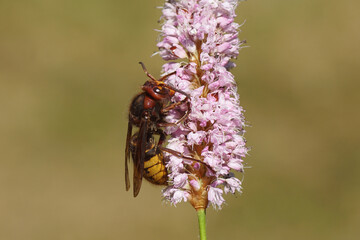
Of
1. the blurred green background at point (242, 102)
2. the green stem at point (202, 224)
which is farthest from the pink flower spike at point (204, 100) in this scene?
the blurred green background at point (242, 102)

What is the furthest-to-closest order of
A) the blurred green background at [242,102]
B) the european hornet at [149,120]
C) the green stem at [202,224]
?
the blurred green background at [242,102] → the european hornet at [149,120] → the green stem at [202,224]

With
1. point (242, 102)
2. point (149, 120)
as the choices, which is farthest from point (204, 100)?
point (242, 102)

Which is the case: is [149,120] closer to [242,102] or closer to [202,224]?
[202,224]

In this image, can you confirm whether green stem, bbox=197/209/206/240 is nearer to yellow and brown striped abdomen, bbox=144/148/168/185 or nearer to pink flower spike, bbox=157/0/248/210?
pink flower spike, bbox=157/0/248/210

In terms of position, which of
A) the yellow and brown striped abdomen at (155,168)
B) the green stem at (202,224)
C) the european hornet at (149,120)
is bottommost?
the green stem at (202,224)

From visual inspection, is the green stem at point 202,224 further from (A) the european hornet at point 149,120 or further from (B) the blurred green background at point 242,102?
(B) the blurred green background at point 242,102

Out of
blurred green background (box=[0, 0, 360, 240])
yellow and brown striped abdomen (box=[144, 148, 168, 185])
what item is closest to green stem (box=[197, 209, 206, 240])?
yellow and brown striped abdomen (box=[144, 148, 168, 185])

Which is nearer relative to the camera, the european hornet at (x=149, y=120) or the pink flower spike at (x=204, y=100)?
the pink flower spike at (x=204, y=100)
